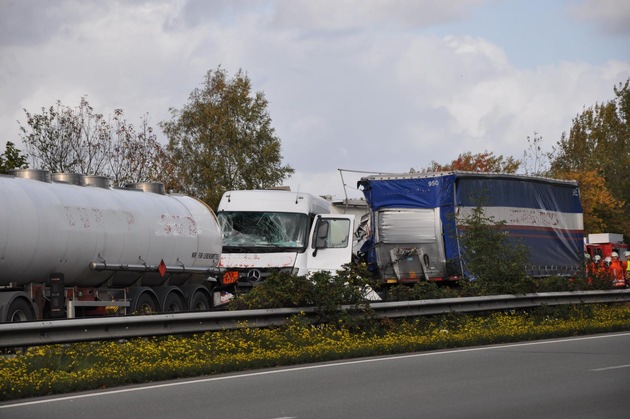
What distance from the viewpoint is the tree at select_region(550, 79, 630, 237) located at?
255ft

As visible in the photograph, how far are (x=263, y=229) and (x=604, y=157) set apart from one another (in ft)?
198

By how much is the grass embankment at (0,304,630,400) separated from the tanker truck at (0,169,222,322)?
397 centimetres

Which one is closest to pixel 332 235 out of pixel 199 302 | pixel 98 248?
pixel 199 302

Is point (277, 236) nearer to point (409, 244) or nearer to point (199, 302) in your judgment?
point (199, 302)

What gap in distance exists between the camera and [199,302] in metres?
26.8

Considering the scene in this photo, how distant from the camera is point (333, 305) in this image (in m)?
18.8

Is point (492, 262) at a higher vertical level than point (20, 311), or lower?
higher

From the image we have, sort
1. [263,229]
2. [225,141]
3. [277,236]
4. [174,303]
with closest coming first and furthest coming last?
[174,303] < [277,236] < [263,229] < [225,141]

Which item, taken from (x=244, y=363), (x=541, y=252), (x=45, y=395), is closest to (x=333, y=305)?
(x=244, y=363)

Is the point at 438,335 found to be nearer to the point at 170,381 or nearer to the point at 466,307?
the point at 466,307

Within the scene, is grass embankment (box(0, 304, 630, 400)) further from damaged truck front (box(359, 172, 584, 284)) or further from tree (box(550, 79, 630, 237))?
tree (box(550, 79, 630, 237))

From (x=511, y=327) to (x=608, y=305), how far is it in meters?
6.37

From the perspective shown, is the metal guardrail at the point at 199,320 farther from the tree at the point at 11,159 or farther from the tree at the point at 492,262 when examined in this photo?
the tree at the point at 11,159

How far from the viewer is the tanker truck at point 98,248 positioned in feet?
64.1
